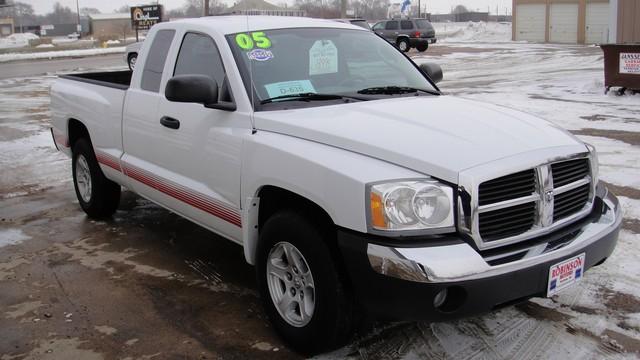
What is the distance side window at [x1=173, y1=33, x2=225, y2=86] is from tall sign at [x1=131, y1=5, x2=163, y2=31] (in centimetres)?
3826

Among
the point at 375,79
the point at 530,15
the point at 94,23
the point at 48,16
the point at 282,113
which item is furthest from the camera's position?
the point at 48,16

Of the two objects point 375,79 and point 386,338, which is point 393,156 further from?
point 375,79

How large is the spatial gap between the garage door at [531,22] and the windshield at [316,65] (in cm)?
4840

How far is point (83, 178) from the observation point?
255 inches

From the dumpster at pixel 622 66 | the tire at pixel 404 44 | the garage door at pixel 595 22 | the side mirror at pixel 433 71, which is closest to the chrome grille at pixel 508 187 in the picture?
the side mirror at pixel 433 71

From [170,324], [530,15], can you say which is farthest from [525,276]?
[530,15]

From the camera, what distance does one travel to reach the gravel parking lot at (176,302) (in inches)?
144

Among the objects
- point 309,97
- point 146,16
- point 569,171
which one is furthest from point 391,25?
point 569,171

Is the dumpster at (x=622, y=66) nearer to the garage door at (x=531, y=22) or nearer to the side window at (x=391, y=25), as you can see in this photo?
the side window at (x=391, y=25)

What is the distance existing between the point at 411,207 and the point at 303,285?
86 centimetres

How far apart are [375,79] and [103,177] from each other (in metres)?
2.98

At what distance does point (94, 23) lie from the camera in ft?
326

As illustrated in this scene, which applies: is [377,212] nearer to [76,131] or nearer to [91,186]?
[91,186]

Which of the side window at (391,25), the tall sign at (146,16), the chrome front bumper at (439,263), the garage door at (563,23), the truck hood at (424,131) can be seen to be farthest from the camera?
the garage door at (563,23)
